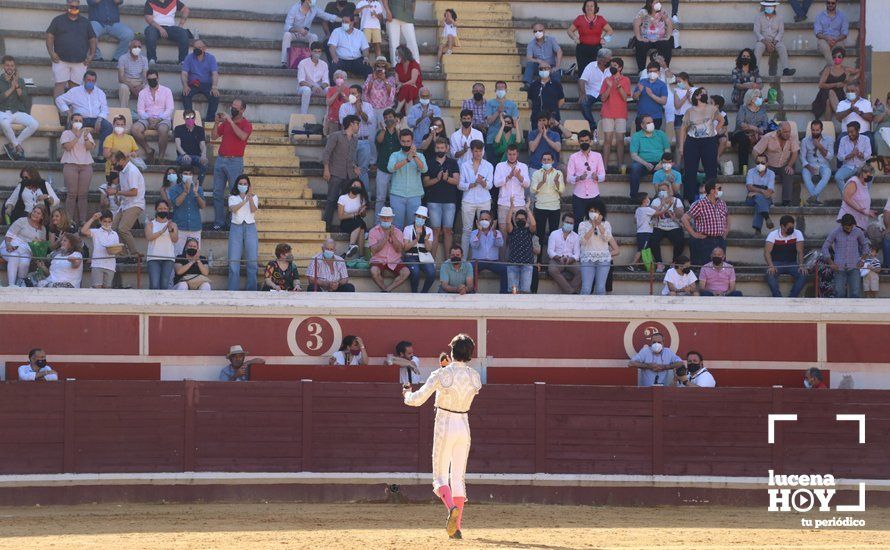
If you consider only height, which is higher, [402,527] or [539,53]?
[539,53]

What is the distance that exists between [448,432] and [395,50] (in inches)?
337

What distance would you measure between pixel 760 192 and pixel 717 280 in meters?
1.69

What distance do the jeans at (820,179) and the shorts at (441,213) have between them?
4127 mm

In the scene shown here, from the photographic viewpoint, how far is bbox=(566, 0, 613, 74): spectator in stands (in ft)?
66.0

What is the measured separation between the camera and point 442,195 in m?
17.6

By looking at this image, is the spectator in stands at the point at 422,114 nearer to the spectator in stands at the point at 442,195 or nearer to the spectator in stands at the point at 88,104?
the spectator in stands at the point at 442,195

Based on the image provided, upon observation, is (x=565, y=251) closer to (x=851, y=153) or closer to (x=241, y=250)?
(x=241, y=250)

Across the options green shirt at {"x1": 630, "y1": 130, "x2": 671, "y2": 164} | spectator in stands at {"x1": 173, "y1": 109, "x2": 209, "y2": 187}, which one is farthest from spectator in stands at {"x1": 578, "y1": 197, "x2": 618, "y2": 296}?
spectator in stands at {"x1": 173, "y1": 109, "x2": 209, "y2": 187}

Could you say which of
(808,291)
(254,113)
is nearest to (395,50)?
(254,113)

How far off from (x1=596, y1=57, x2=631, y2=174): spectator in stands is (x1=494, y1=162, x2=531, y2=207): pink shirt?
1.69 meters

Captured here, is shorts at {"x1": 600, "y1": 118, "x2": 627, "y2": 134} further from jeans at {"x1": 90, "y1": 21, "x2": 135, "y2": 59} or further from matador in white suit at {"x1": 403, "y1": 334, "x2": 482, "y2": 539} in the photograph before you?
matador in white suit at {"x1": 403, "y1": 334, "x2": 482, "y2": 539}

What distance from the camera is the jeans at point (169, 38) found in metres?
19.7

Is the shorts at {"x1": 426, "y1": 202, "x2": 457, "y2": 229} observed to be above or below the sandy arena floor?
above

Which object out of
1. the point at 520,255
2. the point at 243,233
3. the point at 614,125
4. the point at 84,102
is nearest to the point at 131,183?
the point at 243,233
